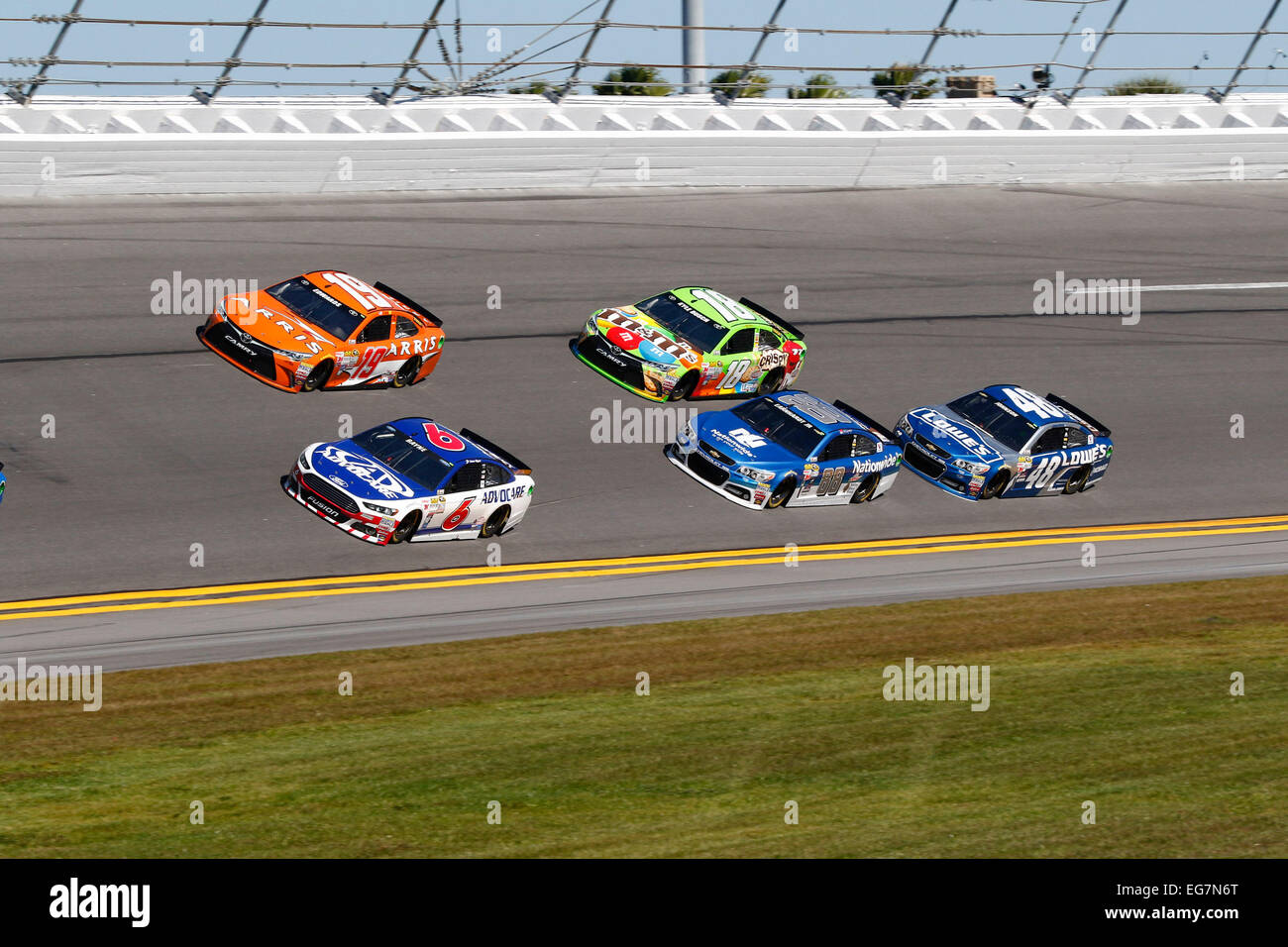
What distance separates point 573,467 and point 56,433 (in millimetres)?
6577

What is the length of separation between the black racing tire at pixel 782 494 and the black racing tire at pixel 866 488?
1005 mm

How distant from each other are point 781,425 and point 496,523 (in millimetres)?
4291

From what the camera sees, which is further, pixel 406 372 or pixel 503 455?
pixel 406 372

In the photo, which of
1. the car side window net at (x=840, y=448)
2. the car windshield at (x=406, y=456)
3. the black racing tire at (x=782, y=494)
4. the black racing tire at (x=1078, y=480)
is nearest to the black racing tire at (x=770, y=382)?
the car side window net at (x=840, y=448)

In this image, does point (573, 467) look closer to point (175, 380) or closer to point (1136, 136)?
point (175, 380)

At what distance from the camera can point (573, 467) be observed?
20859mm

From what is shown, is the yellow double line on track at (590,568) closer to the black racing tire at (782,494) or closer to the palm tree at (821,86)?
the black racing tire at (782,494)

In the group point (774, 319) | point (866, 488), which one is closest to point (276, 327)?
point (774, 319)

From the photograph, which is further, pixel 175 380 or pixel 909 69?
pixel 909 69

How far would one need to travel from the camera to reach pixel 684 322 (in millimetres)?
23047

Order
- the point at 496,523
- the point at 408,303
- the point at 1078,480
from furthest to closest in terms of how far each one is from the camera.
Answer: the point at 408,303
the point at 1078,480
the point at 496,523

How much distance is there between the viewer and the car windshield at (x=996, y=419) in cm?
2167

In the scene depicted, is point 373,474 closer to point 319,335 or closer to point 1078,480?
point 319,335
